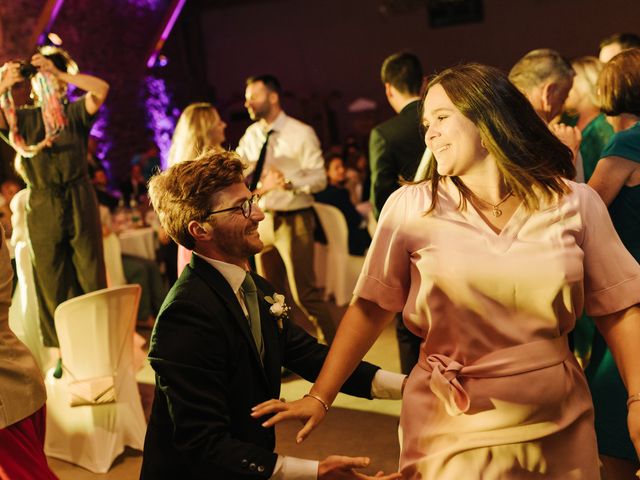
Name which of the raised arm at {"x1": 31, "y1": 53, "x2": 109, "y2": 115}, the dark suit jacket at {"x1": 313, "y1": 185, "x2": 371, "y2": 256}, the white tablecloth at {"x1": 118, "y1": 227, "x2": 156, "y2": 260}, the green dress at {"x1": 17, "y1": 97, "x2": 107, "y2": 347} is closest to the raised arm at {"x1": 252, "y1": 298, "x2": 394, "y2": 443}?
the raised arm at {"x1": 31, "y1": 53, "x2": 109, "y2": 115}

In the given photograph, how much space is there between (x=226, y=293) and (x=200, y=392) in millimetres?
232

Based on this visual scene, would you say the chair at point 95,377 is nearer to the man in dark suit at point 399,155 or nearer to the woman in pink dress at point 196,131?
the woman in pink dress at point 196,131

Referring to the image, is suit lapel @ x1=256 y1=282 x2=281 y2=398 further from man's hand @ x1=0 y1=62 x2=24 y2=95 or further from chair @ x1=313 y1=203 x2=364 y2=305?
chair @ x1=313 y1=203 x2=364 y2=305

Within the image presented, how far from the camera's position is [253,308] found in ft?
6.33

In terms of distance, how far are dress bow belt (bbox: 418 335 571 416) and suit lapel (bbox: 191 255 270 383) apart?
0.40 metres

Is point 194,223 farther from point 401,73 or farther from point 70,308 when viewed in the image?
point 401,73

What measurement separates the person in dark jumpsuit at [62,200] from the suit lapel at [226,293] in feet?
8.31

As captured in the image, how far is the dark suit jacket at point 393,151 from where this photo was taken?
3.82m

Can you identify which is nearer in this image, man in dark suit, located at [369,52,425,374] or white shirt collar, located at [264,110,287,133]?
man in dark suit, located at [369,52,425,374]

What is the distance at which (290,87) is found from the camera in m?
14.4

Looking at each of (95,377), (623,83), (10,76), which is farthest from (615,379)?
(10,76)

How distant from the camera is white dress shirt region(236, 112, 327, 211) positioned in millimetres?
4863

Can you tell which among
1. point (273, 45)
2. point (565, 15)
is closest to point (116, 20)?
point (273, 45)

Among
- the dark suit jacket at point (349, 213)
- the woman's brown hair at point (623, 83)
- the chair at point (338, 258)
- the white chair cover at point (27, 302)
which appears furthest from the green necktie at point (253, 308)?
the dark suit jacket at point (349, 213)
